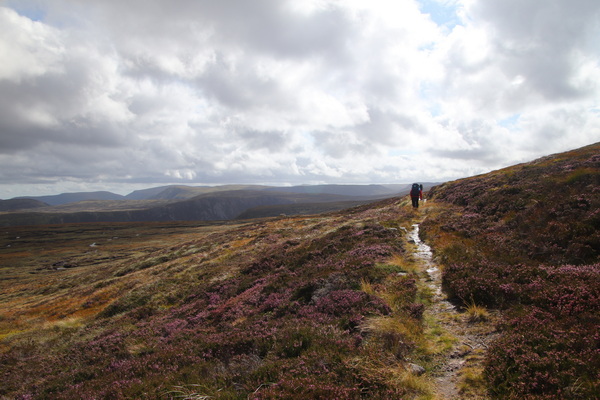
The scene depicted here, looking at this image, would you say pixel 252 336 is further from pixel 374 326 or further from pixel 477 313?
pixel 477 313

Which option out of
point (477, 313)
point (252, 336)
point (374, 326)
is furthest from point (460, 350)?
point (252, 336)

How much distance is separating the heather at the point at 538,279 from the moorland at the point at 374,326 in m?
0.04

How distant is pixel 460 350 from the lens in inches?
287

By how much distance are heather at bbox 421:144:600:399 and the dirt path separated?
398 mm

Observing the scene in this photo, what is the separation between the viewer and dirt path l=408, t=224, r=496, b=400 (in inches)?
232

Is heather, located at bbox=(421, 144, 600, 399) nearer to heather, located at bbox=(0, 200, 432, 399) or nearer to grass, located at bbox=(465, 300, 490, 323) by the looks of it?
grass, located at bbox=(465, 300, 490, 323)

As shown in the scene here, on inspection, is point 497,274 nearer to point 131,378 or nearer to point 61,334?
point 131,378

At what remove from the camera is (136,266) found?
46.3 m

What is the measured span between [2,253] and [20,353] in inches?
6090

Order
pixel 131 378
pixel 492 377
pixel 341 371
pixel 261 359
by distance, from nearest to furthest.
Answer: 1. pixel 492 377
2. pixel 341 371
3. pixel 261 359
4. pixel 131 378

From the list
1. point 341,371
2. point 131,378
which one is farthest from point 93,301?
point 341,371

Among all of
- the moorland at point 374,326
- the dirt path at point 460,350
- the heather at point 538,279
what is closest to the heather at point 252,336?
the moorland at point 374,326

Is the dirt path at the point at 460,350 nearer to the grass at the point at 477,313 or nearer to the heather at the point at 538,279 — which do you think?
the grass at the point at 477,313

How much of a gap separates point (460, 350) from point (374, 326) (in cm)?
243
